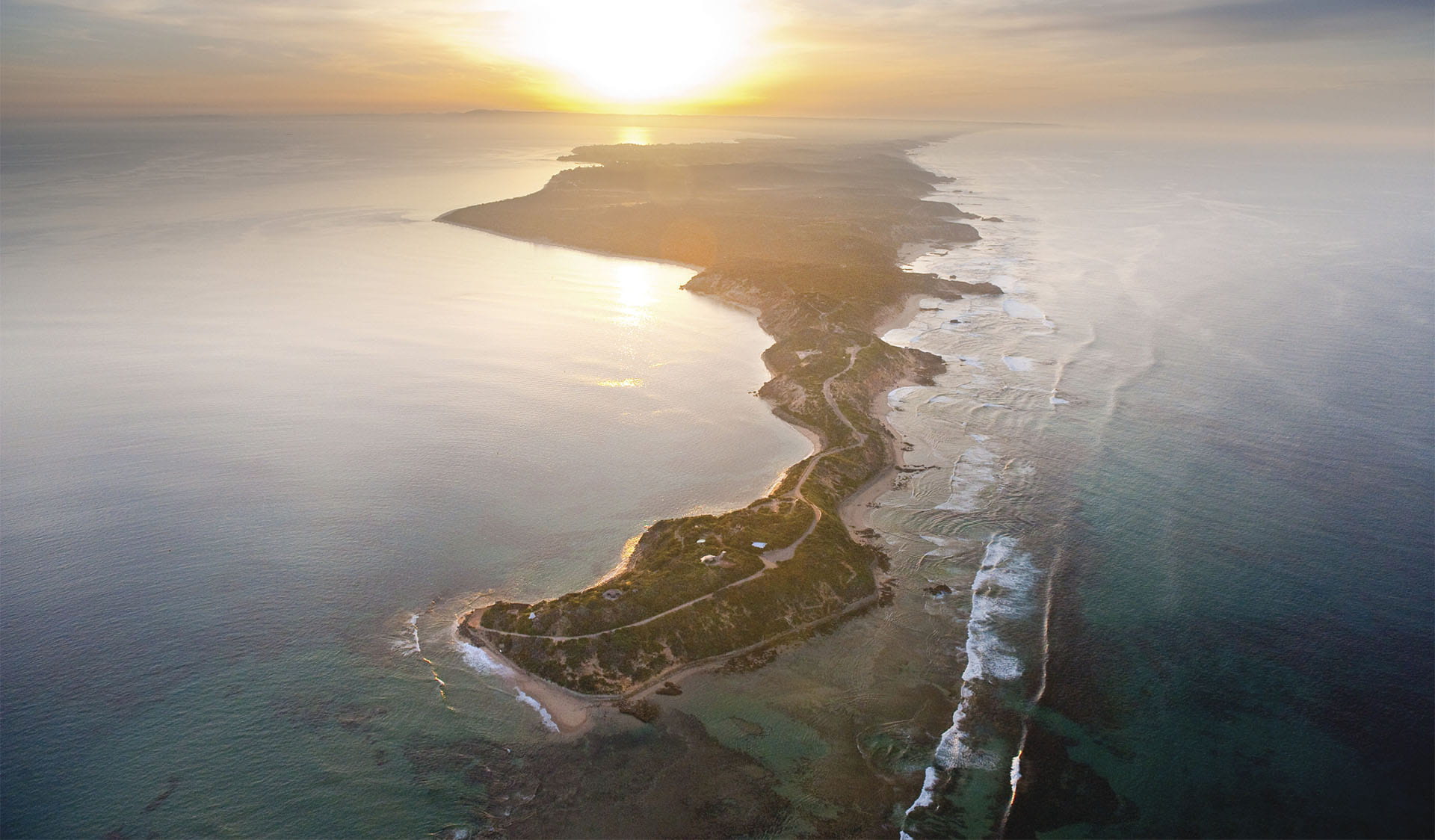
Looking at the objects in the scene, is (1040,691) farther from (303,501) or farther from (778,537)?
(303,501)

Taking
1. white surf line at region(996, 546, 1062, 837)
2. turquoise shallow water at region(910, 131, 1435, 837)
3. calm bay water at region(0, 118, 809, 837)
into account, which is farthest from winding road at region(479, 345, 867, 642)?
white surf line at region(996, 546, 1062, 837)

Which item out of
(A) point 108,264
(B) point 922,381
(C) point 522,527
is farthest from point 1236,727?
(A) point 108,264

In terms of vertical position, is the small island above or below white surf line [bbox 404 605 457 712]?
above

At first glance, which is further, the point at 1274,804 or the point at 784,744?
the point at 784,744

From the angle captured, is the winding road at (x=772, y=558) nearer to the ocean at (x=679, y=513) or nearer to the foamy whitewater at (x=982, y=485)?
the ocean at (x=679, y=513)

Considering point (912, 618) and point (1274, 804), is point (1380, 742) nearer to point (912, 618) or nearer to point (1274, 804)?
point (1274, 804)

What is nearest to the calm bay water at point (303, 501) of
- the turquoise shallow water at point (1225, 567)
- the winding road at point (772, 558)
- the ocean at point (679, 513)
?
the ocean at point (679, 513)

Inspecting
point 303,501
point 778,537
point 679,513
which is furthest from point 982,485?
point 303,501

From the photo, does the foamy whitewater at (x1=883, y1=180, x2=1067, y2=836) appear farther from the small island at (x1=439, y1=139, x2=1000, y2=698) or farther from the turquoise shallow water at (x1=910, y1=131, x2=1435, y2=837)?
the small island at (x1=439, y1=139, x2=1000, y2=698)
